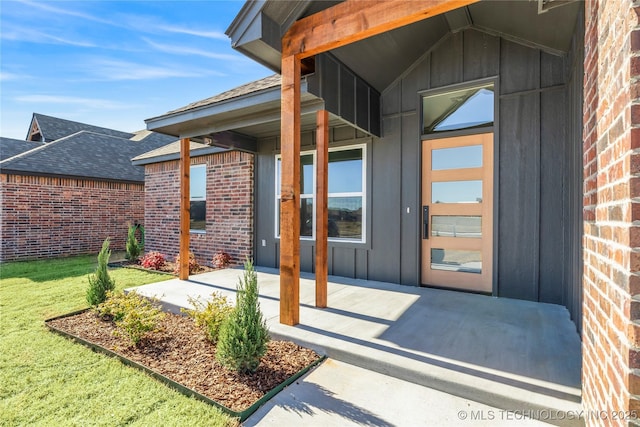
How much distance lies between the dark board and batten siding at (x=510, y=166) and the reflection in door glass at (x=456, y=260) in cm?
27

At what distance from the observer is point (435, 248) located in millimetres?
4754

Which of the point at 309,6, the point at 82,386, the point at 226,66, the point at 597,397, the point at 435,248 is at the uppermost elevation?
the point at 226,66

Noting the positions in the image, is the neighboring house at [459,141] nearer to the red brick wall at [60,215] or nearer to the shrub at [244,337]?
the shrub at [244,337]

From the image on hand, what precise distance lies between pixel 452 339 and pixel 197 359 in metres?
2.37

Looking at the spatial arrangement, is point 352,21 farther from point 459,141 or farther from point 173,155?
point 173,155

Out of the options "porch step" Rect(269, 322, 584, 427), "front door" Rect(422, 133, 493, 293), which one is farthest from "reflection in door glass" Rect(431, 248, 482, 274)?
"porch step" Rect(269, 322, 584, 427)

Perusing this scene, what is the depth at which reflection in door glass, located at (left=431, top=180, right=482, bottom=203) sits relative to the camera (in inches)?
175

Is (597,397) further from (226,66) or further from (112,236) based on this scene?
(112,236)

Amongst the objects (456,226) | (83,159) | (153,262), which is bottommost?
(153,262)

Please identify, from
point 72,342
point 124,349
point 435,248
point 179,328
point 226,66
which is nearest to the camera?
point 124,349

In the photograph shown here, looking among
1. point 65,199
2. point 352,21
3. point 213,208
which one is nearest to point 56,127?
point 65,199

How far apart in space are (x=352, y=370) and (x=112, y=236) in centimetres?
1056

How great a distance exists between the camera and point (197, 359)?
9.09 feet

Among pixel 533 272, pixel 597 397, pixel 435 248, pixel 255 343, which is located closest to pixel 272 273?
pixel 435 248
